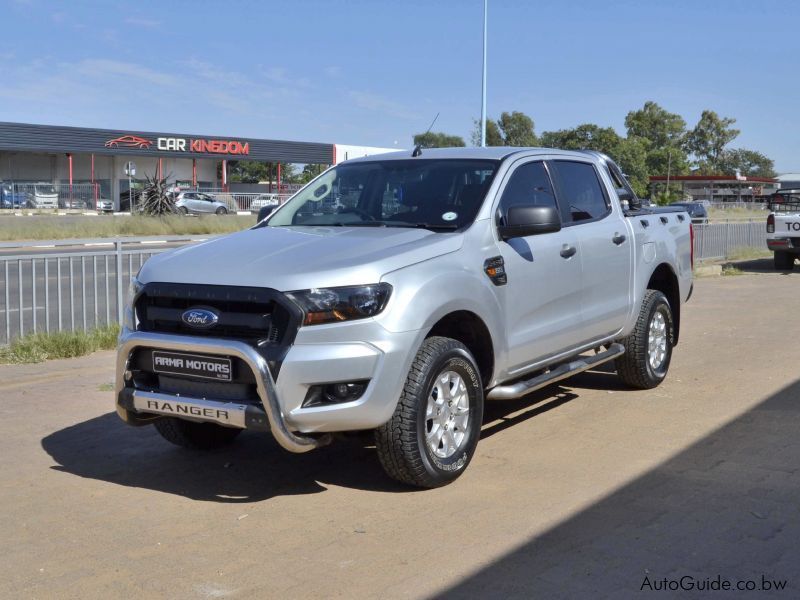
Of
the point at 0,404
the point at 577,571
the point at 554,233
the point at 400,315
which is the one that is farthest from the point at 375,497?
the point at 0,404

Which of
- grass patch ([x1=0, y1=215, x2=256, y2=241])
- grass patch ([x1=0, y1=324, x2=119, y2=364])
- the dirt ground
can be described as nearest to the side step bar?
the dirt ground

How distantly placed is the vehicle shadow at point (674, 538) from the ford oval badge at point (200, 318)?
187 centimetres

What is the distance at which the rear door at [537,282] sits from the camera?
19.3ft

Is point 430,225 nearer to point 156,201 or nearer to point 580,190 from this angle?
point 580,190

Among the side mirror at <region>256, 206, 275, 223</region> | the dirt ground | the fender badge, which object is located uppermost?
the side mirror at <region>256, 206, 275, 223</region>

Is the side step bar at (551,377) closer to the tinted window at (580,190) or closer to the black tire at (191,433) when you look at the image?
the tinted window at (580,190)

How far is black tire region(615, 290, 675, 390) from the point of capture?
752cm

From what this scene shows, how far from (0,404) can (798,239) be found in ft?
53.2

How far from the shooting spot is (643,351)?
7559 millimetres

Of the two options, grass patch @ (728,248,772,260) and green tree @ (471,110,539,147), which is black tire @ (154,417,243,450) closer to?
grass patch @ (728,248,772,260)

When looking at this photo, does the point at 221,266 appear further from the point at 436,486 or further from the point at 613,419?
the point at 613,419

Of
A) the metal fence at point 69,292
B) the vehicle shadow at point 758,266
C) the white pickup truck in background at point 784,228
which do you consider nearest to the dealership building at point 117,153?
the vehicle shadow at point 758,266

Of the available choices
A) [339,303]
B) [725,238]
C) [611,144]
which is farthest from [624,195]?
[611,144]

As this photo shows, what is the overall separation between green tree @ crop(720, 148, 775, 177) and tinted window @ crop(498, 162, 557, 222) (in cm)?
13458
